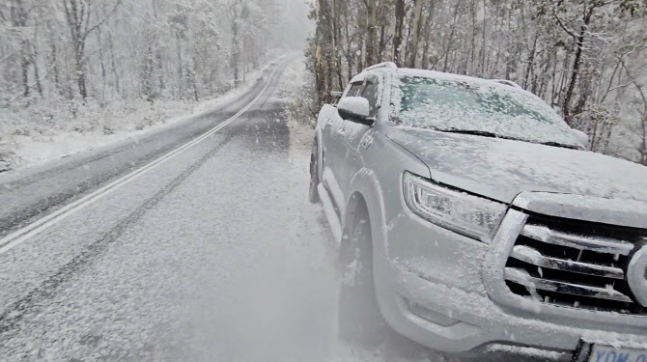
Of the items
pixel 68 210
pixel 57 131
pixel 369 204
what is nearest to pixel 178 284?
pixel 369 204

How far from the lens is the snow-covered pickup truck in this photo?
165cm

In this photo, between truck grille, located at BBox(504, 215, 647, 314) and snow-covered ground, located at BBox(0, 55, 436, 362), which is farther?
snow-covered ground, located at BBox(0, 55, 436, 362)

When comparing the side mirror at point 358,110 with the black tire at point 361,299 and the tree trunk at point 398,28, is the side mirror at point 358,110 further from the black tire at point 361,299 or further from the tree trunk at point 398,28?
the tree trunk at point 398,28

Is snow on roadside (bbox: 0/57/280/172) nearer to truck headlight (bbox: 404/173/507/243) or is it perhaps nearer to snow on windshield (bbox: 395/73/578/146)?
snow on windshield (bbox: 395/73/578/146)

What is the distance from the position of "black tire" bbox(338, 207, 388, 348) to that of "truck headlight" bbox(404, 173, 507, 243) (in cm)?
59

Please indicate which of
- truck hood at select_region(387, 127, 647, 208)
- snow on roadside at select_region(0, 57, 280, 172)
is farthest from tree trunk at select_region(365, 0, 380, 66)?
truck hood at select_region(387, 127, 647, 208)

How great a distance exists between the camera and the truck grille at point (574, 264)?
1.65 metres

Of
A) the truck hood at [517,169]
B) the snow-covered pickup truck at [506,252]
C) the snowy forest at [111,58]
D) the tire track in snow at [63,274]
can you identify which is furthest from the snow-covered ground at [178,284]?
the snowy forest at [111,58]

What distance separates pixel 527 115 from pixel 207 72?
5416 cm

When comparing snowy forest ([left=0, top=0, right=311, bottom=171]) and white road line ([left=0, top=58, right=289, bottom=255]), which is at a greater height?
snowy forest ([left=0, top=0, right=311, bottom=171])

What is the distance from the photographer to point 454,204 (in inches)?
73.8

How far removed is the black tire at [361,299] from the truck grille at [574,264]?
0.93 m

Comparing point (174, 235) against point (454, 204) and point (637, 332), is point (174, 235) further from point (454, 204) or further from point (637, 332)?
point (637, 332)

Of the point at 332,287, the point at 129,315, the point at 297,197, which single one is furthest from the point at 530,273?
the point at 297,197
